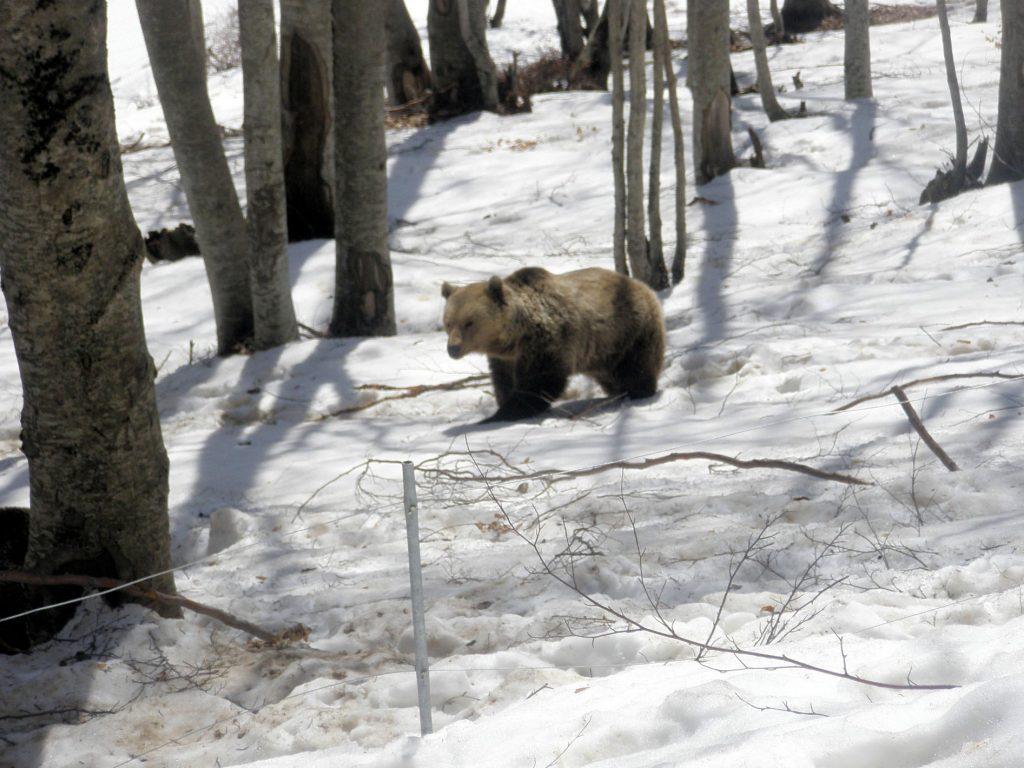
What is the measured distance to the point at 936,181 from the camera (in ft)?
33.9

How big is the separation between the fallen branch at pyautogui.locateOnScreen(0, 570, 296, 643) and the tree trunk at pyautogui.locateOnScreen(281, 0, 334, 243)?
7021 mm

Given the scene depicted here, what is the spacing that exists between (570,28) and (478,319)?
52.0ft

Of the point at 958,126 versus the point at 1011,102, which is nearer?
the point at 1011,102

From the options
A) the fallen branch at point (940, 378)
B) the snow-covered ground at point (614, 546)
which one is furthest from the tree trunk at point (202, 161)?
the fallen branch at point (940, 378)

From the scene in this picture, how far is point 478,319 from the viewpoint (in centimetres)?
690

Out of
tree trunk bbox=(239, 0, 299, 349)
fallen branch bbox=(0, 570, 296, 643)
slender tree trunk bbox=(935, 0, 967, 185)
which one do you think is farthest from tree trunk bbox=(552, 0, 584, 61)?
fallen branch bbox=(0, 570, 296, 643)

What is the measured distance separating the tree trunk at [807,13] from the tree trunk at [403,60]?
35.8ft

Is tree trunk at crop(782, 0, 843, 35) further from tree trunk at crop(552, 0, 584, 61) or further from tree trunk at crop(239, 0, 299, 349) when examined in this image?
tree trunk at crop(239, 0, 299, 349)

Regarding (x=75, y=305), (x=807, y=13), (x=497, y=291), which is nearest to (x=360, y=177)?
(x=497, y=291)

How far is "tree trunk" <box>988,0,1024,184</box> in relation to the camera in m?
9.95

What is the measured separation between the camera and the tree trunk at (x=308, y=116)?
9734 millimetres

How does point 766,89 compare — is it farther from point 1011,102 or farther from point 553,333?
point 553,333

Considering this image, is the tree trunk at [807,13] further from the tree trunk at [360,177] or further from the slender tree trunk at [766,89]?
the tree trunk at [360,177]

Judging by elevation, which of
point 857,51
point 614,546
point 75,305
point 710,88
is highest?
point 857,51
